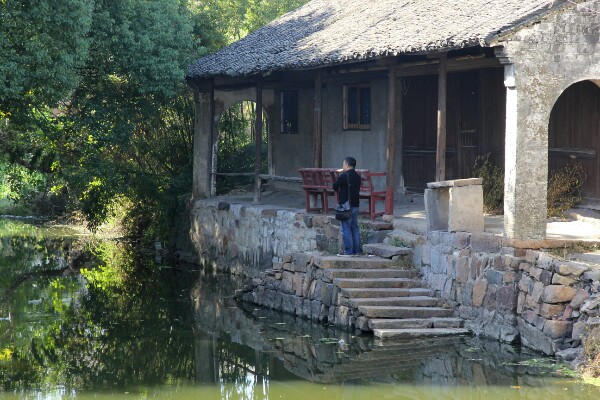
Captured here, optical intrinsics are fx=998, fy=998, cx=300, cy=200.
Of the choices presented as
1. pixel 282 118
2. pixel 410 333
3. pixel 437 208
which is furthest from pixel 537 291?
pixel 282 118

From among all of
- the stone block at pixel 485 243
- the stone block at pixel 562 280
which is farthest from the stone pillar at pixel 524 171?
the stone block at pixel 562 280

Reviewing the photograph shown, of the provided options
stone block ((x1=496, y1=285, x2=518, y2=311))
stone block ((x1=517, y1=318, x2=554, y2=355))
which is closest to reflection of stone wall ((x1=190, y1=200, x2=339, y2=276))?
stone block ((x1=496, y1=285, x2=518, y2=311))

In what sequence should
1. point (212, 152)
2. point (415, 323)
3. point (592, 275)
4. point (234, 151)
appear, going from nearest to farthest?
point (592, 275), point (415, 323), point (212, 152), point (234, 151)

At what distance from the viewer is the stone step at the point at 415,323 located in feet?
45.7

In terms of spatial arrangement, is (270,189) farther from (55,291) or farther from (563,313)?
(563,313)

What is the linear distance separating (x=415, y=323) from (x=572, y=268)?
2651mm

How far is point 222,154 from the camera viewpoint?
1036 inches

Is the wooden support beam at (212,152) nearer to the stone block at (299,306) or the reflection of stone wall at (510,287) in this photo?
the stone block at (299,306)

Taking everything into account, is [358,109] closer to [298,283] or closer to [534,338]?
[298,283]

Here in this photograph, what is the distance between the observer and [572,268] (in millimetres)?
12141

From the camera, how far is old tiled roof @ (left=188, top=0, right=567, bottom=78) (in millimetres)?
14446

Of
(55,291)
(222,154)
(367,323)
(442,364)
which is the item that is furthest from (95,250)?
(442,364)

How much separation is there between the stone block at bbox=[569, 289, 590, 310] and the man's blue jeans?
468 cm

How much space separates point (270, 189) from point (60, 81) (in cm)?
708
